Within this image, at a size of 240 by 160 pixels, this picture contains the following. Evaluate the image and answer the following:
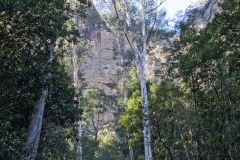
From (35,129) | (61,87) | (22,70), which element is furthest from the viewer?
(61,87)

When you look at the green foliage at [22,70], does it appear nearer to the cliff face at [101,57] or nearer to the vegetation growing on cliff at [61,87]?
the vegetation growing on cliff at [61,87]

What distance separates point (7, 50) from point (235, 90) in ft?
34.0

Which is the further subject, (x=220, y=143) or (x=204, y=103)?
(x=204, y=103)

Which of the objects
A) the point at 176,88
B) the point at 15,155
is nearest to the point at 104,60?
the point at 176,88

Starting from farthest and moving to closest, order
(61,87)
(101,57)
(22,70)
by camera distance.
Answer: (101,57), (61,87), (22,70)

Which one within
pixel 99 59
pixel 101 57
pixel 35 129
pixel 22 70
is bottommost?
pixel 35 129

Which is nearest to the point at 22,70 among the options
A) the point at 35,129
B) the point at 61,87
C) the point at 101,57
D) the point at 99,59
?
the point at 61,87

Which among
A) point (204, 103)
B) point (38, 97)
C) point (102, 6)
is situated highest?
point (102, 6)

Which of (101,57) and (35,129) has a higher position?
(101,57)

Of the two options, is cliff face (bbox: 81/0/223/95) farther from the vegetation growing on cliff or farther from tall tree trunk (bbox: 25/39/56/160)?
tall tree trunk (bbox: 25/39/56/160)

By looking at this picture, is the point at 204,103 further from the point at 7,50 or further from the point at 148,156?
the point at 7,50

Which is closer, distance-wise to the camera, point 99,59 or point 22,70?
point 22,70

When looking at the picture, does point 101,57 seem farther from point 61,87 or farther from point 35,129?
point 35,129

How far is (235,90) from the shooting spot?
1095cm
